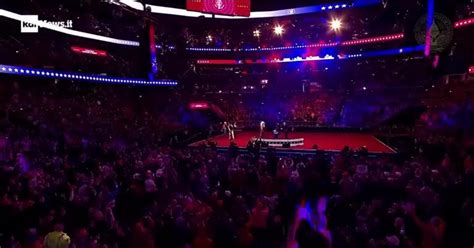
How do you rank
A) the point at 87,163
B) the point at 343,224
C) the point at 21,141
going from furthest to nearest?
1. the point at 21,141
2. the point at 87,163
3. the point at 343,224

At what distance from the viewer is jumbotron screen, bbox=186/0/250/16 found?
13.2 metres

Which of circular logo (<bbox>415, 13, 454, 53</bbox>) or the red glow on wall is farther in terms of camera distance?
the red glow on wall

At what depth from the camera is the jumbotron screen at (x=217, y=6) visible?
1322 centimetres

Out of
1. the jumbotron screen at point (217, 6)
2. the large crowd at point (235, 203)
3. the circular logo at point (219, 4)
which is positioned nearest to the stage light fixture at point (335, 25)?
the jumbotron screen at point (217, 6)

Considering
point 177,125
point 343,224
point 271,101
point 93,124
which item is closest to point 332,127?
point 271,101

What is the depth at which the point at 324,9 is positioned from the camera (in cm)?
2859

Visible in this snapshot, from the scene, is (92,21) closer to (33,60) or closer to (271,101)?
(33,60)

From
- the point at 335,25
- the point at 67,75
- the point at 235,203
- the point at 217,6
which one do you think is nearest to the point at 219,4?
the point at 217,6

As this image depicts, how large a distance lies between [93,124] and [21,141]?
7998 millimetres

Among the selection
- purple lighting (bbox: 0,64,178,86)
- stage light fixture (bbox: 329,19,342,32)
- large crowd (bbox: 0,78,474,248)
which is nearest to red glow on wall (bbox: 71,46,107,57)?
purple lighting (bbox: 0,64,178,86)

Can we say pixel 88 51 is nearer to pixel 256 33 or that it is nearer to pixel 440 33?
pixel 256 33

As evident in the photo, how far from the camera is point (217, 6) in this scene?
13.2 m

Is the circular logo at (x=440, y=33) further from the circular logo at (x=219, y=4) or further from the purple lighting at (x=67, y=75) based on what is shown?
the purple lighting at (x=67, y=75)

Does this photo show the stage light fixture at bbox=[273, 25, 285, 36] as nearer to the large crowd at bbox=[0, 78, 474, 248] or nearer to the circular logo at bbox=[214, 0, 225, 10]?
the circular logo at bbox=[214, 0, 225, 10]
